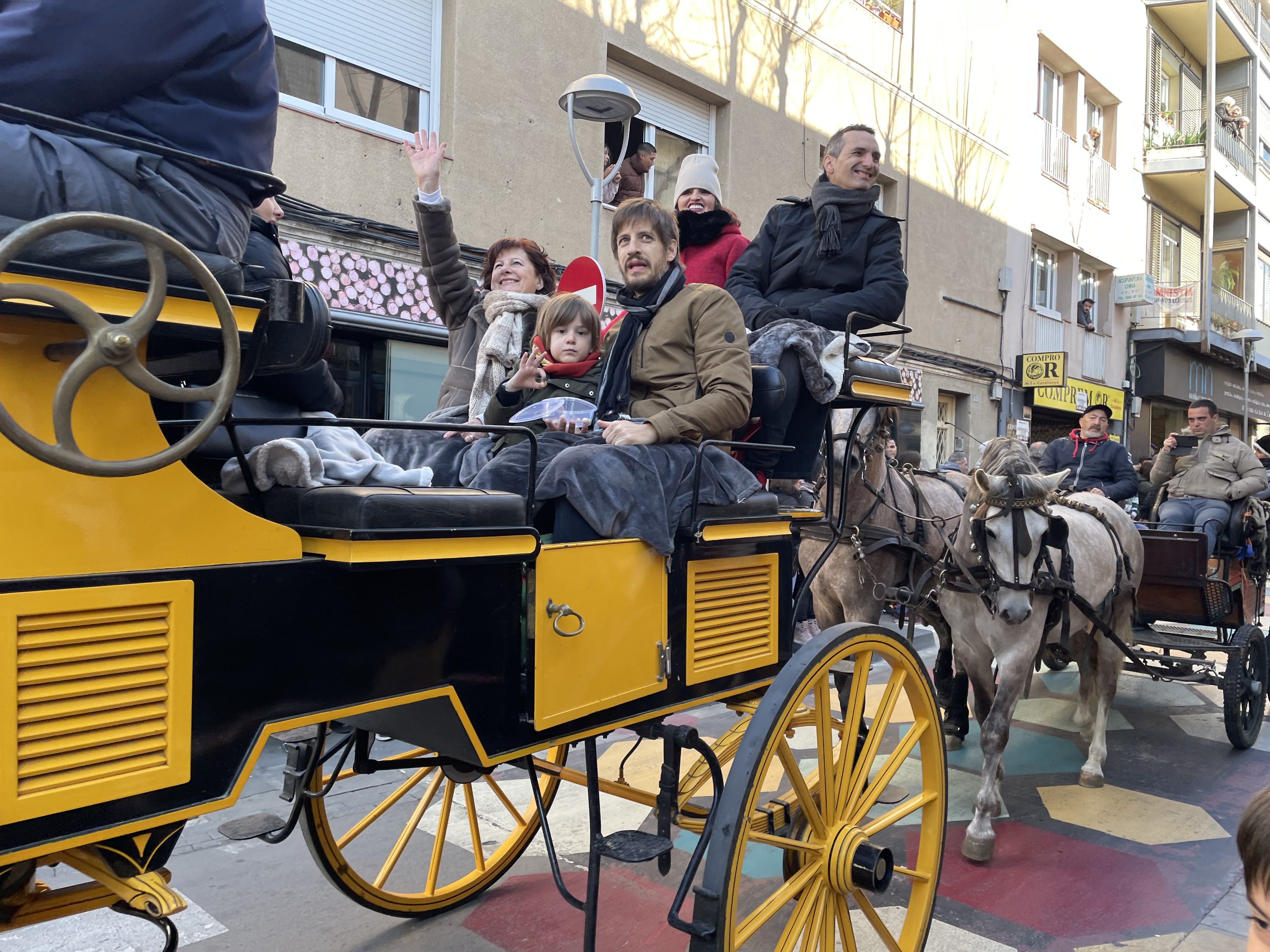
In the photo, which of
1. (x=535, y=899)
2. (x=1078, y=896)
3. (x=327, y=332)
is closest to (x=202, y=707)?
(x=327, y=332)

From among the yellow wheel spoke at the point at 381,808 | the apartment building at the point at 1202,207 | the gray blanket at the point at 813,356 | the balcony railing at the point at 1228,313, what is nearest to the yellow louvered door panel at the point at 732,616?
the gray blanket at the point at 813,356

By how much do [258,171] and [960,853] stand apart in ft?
12.0

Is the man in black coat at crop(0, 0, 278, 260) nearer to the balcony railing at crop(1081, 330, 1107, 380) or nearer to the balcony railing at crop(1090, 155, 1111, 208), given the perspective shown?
the balcony railing at crop(1081, 330, 1107, 380)

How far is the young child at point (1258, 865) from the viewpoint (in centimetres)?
113

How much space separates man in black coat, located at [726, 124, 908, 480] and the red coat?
13 cm

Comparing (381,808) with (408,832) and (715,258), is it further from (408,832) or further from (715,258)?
(715,258)

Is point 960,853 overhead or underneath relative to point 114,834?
underneath

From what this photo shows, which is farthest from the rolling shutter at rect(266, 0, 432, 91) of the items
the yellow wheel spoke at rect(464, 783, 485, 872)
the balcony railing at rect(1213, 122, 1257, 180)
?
the balcony railing at rect(1213, 122, 1257, 180)

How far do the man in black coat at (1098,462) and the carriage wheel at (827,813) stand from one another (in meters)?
4.92

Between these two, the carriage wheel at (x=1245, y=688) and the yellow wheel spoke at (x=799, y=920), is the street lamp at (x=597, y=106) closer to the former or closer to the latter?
the yellow wheel spoke at (x=799, y=920)

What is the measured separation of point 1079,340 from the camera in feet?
56.6

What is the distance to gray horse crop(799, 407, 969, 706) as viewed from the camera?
442 centimetres

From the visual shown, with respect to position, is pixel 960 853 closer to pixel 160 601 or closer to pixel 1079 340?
pixel 160 601

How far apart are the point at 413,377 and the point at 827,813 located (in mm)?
5770
